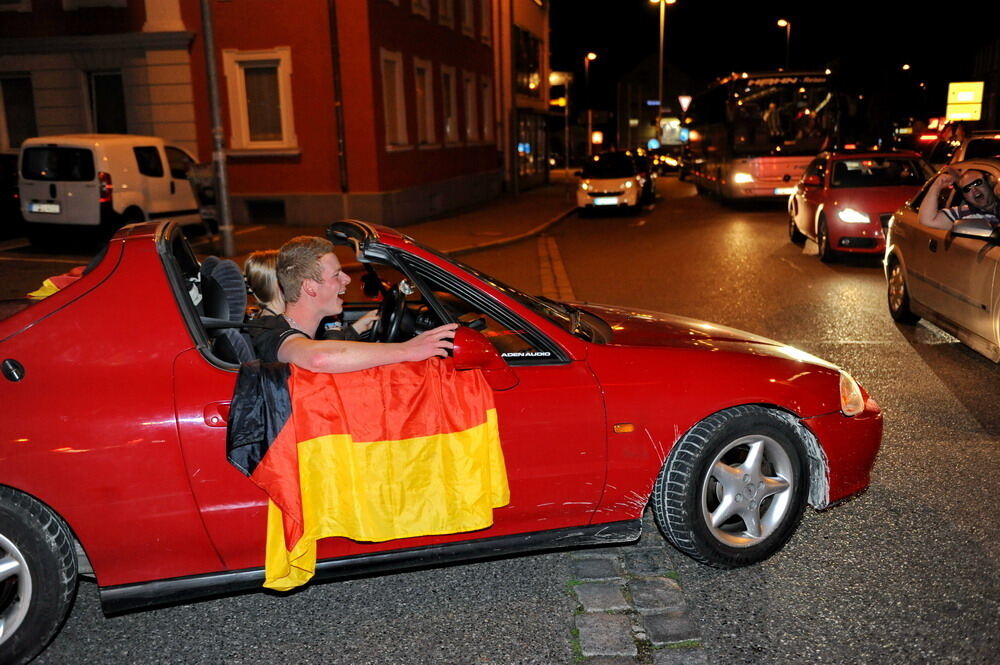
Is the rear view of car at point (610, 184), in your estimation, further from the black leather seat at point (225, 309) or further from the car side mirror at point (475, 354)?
the car side mirror at point (475, 354)

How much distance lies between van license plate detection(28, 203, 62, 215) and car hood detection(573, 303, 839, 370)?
12978mm

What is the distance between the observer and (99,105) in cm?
2112

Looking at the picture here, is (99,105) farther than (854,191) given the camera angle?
Yes

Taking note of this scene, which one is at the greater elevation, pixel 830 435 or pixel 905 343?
pixel 830 435

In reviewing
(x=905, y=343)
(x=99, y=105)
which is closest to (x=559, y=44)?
(x=99, y=105)

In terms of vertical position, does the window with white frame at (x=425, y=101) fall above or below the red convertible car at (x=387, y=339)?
above

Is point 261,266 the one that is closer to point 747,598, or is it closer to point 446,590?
point 446,590

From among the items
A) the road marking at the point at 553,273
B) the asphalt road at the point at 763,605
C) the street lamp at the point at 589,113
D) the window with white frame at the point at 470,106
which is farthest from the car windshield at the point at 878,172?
the window with white frame at the point at 470,106

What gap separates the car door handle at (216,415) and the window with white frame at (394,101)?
18091 mm

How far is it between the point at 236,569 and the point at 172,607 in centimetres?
56

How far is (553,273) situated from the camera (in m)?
13.2

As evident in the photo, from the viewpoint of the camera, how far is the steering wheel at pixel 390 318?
4.04 m

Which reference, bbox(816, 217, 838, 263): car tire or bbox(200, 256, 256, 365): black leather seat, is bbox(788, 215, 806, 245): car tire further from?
bbox(200, 256, 256, 365): black leather seat

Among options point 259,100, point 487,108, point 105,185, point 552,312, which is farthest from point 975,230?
point 487,108
